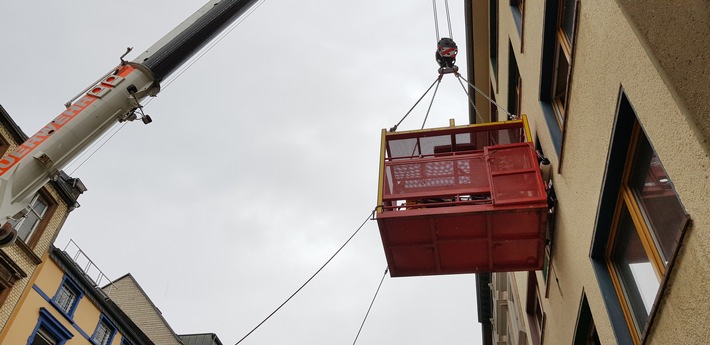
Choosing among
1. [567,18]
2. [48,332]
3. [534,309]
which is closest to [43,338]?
[48,332]

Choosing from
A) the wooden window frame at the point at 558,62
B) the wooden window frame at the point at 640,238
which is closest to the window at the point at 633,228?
the wooden window frame at the point at 640,238

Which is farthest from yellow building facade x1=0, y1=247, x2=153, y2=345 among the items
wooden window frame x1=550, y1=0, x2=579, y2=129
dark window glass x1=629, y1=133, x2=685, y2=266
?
dark window glass x1=629, y1=133, x2=685, y2=266

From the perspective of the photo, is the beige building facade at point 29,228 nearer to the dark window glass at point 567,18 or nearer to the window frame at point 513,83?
the window frame at point 513,83

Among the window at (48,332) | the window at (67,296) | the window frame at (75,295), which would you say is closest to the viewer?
the window at (48,332)

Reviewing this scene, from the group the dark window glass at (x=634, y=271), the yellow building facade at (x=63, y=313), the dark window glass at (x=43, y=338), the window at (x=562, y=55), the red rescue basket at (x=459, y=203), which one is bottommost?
the dark window glass at (x=634, y=271)

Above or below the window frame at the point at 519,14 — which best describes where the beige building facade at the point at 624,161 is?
below

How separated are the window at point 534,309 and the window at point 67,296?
17.9 metres

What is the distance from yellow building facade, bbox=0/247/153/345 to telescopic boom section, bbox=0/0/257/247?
10962 mm

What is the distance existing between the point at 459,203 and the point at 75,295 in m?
19.7

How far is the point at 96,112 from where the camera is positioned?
34.8 ft

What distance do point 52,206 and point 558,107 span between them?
61.4 ft

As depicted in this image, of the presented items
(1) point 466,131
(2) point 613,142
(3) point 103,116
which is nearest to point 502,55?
(1) point 466,131

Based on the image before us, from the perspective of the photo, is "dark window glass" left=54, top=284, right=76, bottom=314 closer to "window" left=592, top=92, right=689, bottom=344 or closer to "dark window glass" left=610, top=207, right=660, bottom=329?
"window" left=592, top=92, right=689, bottom=344

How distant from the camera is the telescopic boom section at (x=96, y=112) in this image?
9219 mm
